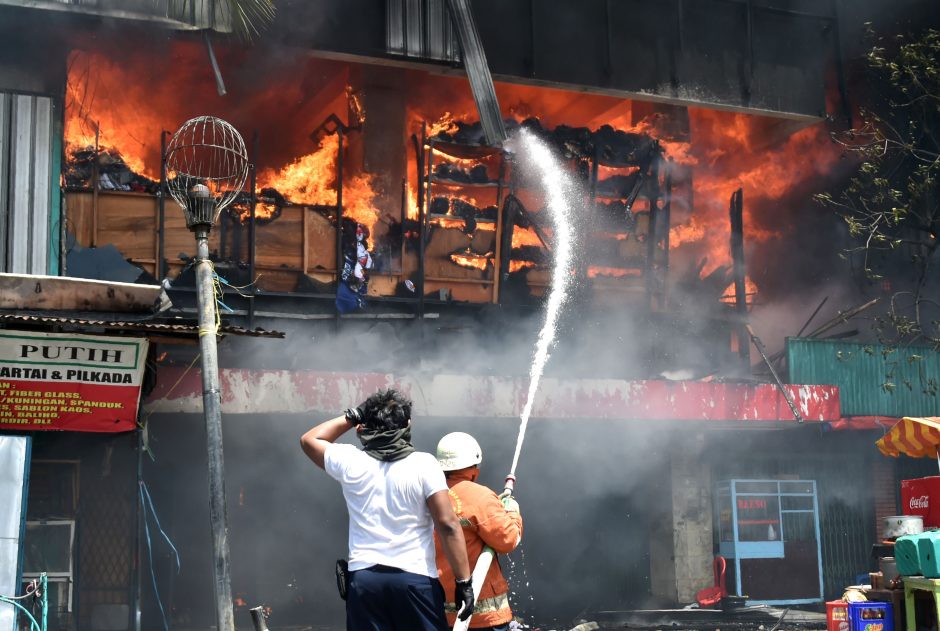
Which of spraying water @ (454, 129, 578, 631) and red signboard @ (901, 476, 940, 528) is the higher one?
spraying water @ (454, 129, 578, 631)

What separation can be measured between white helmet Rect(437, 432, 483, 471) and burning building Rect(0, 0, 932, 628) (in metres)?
7.48

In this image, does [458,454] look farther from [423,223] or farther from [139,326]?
[423,223]

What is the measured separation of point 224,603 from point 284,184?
30.4ft

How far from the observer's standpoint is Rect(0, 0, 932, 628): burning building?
13.2 metres

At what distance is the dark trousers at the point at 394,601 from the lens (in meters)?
4.65

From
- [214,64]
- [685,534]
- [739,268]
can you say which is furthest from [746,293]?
[214,64]

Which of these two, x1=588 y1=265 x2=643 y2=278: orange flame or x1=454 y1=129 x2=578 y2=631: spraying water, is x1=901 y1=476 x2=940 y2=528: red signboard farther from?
x1=588 y1=265 x2=643 y2=278: orange flame

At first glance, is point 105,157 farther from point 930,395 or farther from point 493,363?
point 930,395

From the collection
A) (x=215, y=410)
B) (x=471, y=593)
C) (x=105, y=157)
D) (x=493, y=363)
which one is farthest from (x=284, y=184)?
(x=471, y=593)

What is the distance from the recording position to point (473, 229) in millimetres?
15680

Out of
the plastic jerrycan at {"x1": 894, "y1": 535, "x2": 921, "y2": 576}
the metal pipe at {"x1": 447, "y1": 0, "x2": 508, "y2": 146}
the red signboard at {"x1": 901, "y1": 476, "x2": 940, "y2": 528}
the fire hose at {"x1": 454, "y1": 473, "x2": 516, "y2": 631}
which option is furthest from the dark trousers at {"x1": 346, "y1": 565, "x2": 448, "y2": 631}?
the metal pipe at {"x1": 447, "y1": 0, "x2": 508, "y2": 146}

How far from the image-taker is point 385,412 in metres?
4.82

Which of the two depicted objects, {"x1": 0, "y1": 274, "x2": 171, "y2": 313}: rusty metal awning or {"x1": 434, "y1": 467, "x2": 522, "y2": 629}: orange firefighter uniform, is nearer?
{"x1": 434, "y1": 467, "x2": 522, "y2": 629}: orange firefighter uniform

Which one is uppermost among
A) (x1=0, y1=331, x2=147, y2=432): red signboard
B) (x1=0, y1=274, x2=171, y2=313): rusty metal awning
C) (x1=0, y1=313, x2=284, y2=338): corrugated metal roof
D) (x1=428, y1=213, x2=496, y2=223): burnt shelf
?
(x1=428, y1=213, x2=496, y2=223): burnt shelf
